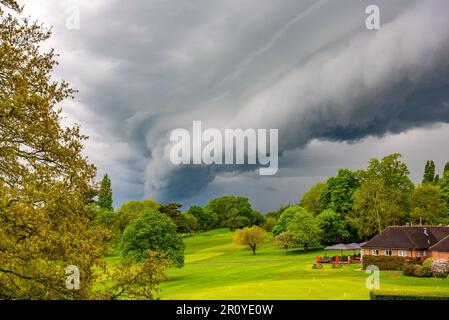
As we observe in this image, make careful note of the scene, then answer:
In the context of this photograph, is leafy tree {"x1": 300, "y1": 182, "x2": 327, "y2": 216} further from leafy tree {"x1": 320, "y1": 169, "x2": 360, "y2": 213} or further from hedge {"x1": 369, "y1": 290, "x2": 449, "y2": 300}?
hedge {"x1": 369, "y1": 290, "x2": 449, "y2": 300}

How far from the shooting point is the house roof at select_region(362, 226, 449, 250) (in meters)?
60.8

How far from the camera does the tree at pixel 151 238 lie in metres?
64.3

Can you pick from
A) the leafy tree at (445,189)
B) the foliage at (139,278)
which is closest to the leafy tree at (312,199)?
the leafy tree at (445,189)

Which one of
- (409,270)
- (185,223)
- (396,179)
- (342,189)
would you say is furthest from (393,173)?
(185,223)

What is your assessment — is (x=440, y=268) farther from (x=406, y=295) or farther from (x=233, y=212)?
(x=233, y=212)

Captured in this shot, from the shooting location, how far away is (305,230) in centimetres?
8744

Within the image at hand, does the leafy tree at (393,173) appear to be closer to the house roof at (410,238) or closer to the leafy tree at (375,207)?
the leafy tree at (375,207)

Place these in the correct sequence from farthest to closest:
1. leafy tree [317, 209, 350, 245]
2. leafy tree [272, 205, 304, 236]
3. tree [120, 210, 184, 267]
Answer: leafy tree [272, 205, 304, 236]
leafy tree [317, 209, 350, 245]
tree [120, 210, 184, 267]

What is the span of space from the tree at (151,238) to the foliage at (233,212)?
255 feet

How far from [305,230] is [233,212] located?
62.5 meters

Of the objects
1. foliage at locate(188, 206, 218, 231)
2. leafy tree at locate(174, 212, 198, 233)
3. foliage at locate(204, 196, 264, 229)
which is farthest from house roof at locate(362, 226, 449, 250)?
Answer: foliage at locate(188, 206, 218, 231)

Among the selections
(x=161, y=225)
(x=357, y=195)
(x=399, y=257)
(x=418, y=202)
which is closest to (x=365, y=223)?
(x=357, y=195)

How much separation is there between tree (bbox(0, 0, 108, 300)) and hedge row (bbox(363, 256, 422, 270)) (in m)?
53.0

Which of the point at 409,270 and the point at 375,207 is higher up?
the point at 375,207
